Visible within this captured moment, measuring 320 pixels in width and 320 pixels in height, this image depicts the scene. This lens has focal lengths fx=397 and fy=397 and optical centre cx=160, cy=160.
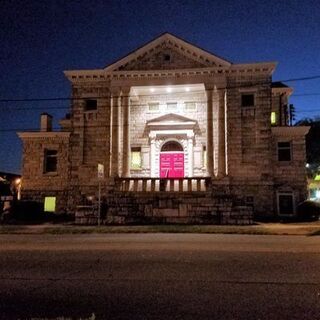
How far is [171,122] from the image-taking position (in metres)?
26.8

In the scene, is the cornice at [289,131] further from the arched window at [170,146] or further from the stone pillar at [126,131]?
the stone pillar at [126,131]

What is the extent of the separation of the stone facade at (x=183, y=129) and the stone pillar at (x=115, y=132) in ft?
0.23

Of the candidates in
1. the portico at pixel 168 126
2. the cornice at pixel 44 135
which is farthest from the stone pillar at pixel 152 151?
the cornice at pixel 44 135

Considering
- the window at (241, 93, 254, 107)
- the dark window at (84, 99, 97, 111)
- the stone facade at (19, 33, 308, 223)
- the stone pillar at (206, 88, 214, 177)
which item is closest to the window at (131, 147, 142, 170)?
the stone facade at (19, 33, 308, 223)

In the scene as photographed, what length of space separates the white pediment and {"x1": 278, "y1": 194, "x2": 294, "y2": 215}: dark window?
771cm

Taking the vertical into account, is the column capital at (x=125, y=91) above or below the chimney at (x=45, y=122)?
above

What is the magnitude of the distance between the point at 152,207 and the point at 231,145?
785cm

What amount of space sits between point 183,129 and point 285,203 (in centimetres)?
845

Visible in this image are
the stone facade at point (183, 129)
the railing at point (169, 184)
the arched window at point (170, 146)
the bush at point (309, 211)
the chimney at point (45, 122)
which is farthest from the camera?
the chimney at point (45, 122)

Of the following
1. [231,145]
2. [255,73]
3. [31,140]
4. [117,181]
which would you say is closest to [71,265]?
[117,181]

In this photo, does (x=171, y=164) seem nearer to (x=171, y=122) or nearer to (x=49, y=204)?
(x=171, y=122)

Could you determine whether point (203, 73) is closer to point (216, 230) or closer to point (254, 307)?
point (216, 230)

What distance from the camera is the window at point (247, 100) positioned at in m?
27.0

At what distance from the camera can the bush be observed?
931 inches
